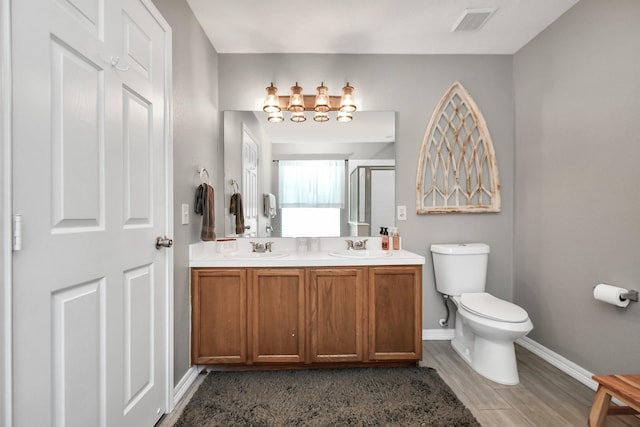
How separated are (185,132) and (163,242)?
74 cm

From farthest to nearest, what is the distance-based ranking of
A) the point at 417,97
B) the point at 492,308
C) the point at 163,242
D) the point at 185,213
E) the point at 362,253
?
the point at 417,97, the point at 362,253, the point at 492,308, the point at 185,213, the point at 163,242

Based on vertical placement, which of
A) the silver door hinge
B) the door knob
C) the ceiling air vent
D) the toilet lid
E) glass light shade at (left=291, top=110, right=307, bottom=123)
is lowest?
the toilet lid

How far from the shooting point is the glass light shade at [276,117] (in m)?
2.63

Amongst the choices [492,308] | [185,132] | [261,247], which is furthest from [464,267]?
[185,132]

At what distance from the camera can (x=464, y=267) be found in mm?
2492

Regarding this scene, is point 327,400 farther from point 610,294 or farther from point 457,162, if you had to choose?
point 457,162

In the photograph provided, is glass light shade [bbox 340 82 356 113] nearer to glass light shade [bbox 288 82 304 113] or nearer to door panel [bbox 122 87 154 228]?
glass light shade [bbox 288 82 304 113]

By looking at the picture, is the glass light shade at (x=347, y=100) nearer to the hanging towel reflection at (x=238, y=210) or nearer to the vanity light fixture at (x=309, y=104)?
the vanity light fixture at (x=309, y=104)

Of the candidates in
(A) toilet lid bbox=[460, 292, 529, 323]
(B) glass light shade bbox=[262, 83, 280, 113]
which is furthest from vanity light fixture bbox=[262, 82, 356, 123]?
(A) toilet lid bbox=[460, 292, 529, 323]

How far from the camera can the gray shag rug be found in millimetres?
1672

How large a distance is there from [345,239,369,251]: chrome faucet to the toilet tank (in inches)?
24.3

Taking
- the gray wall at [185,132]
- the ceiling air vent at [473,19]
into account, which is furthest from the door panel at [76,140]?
the ceiling air vent at [473,19]

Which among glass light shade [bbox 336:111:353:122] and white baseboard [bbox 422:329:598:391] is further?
glass light shade [bbox 336:111:353:122]

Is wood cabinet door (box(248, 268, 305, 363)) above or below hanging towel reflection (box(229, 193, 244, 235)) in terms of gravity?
below
